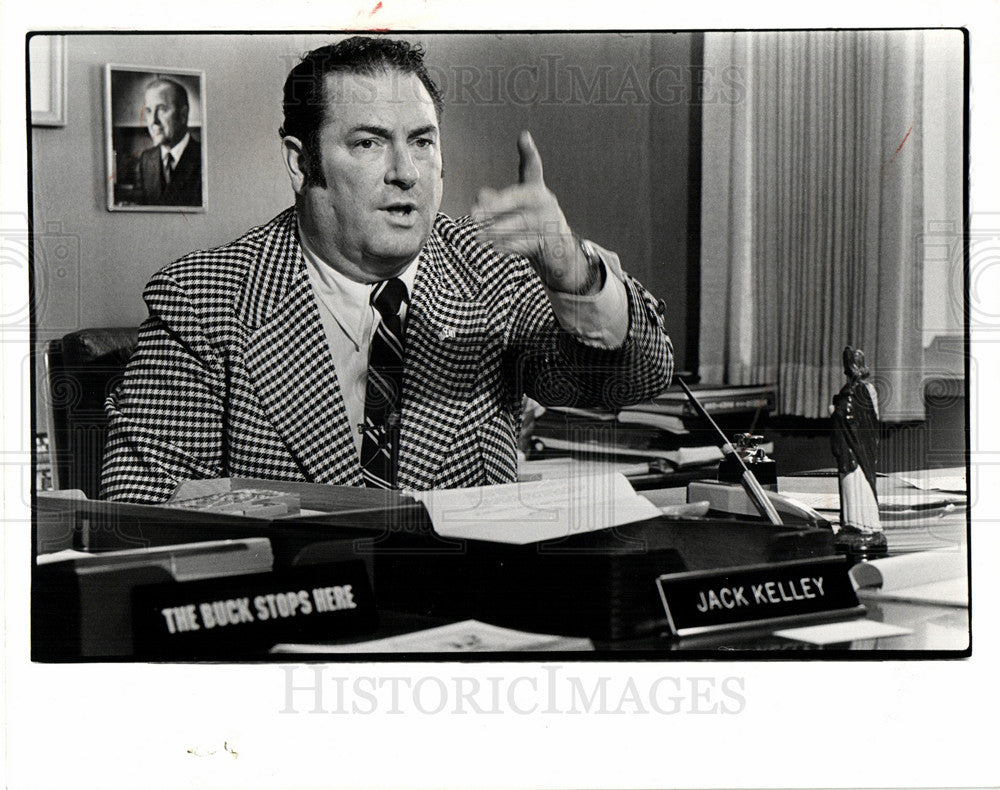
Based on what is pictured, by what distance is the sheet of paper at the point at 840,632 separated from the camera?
168 centimetres

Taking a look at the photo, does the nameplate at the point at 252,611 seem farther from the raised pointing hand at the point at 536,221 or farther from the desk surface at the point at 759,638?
the raised pointing hand at the point at 536,221

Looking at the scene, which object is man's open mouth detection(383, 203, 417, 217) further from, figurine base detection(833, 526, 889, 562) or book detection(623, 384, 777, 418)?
figurine base detection(833, 526, 889, 562)

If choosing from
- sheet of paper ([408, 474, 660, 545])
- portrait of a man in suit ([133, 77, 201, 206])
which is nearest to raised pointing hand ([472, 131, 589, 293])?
sheet of paper ([408, 474, 660, 545])

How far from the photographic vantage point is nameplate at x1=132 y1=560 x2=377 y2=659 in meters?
1.63

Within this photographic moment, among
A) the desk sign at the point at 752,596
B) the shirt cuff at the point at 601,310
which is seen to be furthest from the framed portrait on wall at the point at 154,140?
the desk sign at the point at 752,596

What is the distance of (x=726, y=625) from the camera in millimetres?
1677

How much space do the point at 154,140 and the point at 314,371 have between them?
44 cm

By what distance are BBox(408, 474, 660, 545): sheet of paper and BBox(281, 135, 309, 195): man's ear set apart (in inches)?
20.8

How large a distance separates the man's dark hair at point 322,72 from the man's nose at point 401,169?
0.08m

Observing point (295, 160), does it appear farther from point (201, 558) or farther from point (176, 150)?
point (201, 558)

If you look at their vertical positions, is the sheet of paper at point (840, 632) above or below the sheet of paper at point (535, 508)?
below

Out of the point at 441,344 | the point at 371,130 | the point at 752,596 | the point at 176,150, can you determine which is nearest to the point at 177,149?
the point at 176,150

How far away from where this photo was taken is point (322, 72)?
1.70 m

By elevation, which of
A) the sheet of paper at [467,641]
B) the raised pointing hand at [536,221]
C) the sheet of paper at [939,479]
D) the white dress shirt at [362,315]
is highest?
the raised pointing hand at [536,221]
